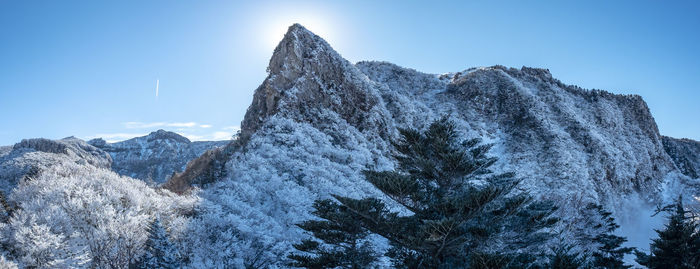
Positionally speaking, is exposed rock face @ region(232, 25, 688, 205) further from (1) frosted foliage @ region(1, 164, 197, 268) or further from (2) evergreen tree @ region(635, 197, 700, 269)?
(2) evergreen tree @ region(635, 197, 700, 269)

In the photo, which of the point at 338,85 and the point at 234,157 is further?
the point at 338,85

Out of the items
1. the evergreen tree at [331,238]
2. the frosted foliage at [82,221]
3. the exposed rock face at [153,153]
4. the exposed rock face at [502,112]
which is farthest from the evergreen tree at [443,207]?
the exposed rock face at [153,153]

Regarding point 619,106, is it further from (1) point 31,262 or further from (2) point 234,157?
(1) point 31,262

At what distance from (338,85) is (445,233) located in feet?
87.4

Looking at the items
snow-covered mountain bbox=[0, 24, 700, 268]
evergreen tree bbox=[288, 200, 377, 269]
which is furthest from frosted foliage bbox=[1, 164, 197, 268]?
evergreen tree bbox=[288, 200, 377, 269]

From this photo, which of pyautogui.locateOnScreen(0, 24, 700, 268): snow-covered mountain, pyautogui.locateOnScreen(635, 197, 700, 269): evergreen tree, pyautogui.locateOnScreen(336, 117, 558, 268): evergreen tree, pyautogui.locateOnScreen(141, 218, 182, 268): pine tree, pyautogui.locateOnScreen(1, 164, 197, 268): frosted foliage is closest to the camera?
pyautogui.locateOnScreen(336, 117, 558, 268): evergreen tree

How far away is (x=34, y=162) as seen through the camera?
1110 inches

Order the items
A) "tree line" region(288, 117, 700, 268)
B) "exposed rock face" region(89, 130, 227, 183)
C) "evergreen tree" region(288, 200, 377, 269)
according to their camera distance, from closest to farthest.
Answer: "tree line" region(288, 117, 700, 268) < "evergreen tree" region(288, 200, 377, 269) < "exposed rock face" region(89, 130, 227, 183)

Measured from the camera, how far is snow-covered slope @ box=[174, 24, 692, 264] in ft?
55.4

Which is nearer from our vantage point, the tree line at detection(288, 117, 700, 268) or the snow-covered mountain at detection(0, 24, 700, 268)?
the tree line at detection(288, 117, 700, 268)

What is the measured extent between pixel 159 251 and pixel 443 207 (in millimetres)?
10671

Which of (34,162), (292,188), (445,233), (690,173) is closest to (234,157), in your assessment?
(292,188)

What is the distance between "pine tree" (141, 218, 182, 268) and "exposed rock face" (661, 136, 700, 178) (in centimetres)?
8441

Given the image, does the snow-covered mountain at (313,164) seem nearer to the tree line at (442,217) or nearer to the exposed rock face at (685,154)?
the exposed rock face at (685,154)
